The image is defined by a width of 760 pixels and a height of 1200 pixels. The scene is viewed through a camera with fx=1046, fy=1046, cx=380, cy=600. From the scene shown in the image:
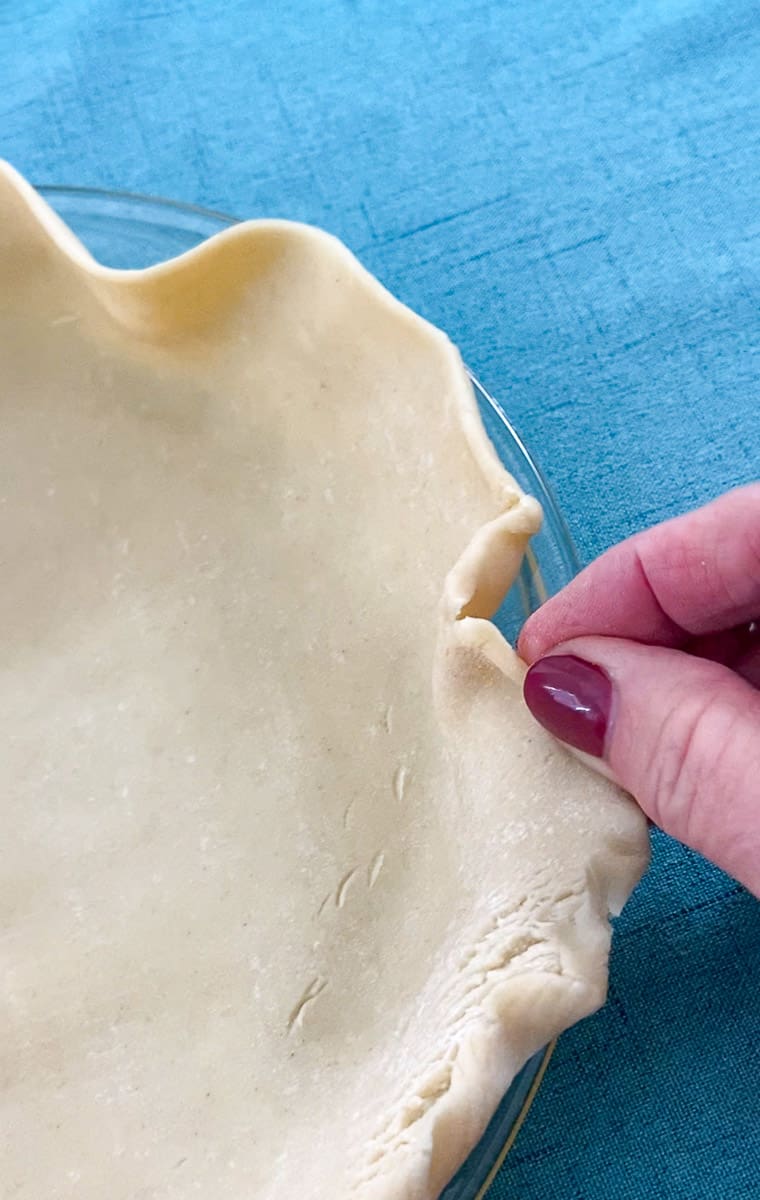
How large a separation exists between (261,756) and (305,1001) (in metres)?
0.16

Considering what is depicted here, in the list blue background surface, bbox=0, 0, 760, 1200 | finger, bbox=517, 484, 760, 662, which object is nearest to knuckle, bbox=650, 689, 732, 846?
finger, bbox=517, 484, 760, 662

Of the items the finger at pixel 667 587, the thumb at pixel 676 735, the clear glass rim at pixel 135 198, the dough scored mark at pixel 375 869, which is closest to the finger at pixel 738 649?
the finger at pixel 667 587

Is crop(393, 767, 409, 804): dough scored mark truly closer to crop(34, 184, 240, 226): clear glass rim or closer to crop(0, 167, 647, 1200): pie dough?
crop(0, 167, 647, 1200): pie dough

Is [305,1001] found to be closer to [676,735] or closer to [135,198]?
[676,735]

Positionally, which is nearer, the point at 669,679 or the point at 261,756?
the point at 669,679

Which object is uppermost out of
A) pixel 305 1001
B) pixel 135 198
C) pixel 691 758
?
pixel 135 198

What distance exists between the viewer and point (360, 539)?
65 centimetres

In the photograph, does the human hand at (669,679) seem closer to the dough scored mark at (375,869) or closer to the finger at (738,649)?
the finger at (738,649)

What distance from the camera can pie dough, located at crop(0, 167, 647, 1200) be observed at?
53 cm

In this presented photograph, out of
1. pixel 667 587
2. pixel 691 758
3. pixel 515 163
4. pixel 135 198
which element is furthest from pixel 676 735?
pixel 515 163

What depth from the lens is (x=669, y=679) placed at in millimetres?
536

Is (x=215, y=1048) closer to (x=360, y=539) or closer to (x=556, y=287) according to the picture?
(x=360, y=539)

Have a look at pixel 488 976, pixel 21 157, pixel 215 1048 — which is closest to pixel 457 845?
pixel 488 976

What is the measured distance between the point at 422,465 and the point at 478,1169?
42 cm
